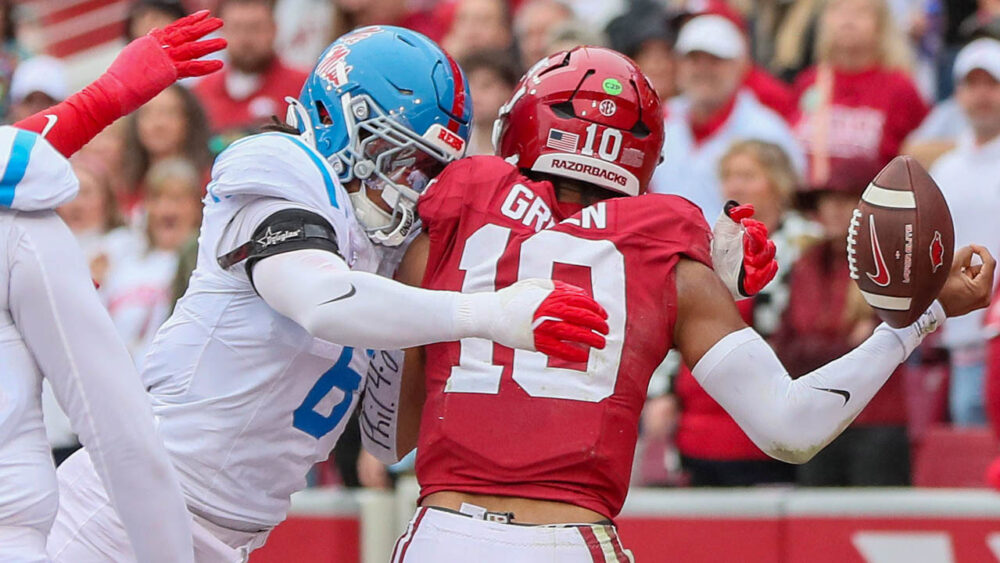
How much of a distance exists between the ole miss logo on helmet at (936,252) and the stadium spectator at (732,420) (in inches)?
87.7

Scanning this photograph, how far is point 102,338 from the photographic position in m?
2.88

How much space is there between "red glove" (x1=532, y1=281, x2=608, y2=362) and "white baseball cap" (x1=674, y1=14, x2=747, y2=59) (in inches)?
160

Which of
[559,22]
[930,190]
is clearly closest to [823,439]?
[930,190]

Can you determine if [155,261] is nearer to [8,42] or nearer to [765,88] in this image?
[8,42]

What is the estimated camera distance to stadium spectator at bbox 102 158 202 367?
6.46 meters

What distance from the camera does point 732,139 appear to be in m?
6.68

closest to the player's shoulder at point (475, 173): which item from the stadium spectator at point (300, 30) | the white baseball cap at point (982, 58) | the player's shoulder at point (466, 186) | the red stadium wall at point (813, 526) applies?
the player's shoulder at point (466, 186)

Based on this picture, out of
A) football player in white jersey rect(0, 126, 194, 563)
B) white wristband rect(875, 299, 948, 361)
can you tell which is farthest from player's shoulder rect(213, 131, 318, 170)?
white wristband rect(875, 299, 948, 361)

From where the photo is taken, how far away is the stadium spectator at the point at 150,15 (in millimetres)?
8125

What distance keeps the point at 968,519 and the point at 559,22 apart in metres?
3.58

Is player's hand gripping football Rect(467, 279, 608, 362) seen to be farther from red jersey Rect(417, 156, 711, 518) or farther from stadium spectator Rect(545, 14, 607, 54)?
stadium spectator Rect(545, 14, 607, 54)

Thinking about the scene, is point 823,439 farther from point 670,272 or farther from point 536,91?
point 536,91

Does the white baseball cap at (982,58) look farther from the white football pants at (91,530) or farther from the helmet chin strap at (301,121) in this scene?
the white football pants at (91,530)

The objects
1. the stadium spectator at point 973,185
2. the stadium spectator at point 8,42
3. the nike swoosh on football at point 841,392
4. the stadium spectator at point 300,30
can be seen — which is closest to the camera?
the nike swoosh on football at point 841,392
